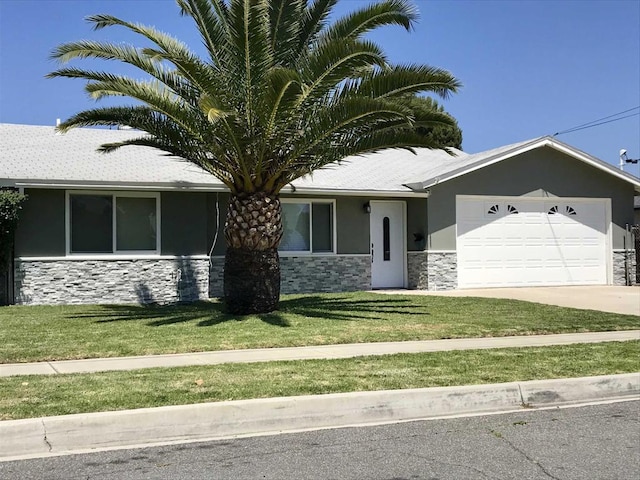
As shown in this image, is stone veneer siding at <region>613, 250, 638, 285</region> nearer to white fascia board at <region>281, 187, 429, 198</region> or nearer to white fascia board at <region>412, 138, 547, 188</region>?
white fascia board at <region>412, 138, 547, 188</region>

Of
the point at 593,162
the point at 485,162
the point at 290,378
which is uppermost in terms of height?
the point at 593,162

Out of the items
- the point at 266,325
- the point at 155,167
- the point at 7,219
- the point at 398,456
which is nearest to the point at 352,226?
the point at 155,167

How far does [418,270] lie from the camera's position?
706 inches

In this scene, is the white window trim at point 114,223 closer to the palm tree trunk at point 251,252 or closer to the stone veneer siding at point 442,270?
the palm tree trunk at point 251,252

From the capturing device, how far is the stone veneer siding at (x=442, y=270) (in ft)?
57.9

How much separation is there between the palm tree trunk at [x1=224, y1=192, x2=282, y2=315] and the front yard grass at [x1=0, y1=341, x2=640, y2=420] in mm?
4076

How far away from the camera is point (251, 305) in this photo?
1226cm

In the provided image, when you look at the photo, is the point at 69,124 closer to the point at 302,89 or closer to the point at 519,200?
the point at 302,89

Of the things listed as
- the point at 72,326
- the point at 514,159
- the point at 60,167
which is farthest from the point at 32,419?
the point at 514,159

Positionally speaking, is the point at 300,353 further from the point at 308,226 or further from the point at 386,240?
the point at 386,240

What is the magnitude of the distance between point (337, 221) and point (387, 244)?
5.90 feet

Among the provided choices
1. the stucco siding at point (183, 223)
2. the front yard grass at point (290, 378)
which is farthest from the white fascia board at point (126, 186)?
the front yard grass at point (290, 378)

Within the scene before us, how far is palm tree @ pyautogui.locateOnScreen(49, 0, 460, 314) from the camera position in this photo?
10.7 m

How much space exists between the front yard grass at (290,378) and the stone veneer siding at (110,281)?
25.1 feet
